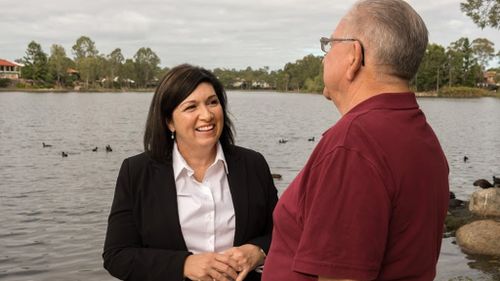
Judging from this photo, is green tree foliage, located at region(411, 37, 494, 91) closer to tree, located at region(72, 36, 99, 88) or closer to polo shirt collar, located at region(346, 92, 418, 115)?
tree, located at region(72, 36, 99, 88)

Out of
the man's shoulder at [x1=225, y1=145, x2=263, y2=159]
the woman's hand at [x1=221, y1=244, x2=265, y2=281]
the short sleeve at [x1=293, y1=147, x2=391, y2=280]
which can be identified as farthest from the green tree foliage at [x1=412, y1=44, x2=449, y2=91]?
the short sleeve at [x1=293, y1=147, x2=391, y2=280]

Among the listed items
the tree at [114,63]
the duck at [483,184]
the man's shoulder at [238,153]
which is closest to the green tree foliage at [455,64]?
the tree at [114,63]

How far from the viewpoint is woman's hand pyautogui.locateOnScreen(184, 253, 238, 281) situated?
2697 millimetres

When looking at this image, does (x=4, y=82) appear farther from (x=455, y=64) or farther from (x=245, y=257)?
(x=245, y=257)

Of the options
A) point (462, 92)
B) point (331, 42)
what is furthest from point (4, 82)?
point (331, 42)

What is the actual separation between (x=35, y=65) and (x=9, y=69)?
65.0ft

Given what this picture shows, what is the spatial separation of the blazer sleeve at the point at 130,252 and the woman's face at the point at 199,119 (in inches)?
14.4

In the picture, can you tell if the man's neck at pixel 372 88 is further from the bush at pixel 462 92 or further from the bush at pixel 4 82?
the bush at pixel 4 82

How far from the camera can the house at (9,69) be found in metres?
131

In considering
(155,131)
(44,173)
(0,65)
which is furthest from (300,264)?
(0,65)

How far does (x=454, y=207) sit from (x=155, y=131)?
41.7ft

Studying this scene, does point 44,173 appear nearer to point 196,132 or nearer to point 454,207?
point 454,207

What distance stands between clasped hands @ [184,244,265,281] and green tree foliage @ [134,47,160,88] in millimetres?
157094

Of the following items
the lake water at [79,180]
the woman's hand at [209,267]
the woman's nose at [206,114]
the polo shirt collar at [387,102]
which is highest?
the polo shirt collar at [387,102]
